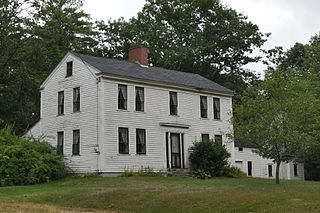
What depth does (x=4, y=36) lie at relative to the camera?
38.8 meters

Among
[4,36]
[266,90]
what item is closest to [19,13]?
[4,36]

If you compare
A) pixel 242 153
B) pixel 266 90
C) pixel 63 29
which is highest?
pixel 63 29

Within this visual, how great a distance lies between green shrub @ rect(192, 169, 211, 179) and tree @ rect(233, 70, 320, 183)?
693 cm

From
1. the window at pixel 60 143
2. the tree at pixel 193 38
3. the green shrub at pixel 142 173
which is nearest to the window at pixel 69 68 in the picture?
the window at pixel 60 143

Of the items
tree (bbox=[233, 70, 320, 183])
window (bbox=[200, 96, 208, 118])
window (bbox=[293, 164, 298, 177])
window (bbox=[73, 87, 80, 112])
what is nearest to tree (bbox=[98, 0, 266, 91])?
window (bbox=[293, 164, 298, 177])

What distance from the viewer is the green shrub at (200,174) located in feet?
109

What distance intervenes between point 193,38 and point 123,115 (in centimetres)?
2402

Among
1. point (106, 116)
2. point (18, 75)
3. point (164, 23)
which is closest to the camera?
point (106, 116)

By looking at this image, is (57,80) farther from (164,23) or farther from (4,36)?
(164,23)

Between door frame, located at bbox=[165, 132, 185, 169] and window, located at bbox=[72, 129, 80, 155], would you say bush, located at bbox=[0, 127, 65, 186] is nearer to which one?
window, located at bbox=[72, 129, 80, 155]

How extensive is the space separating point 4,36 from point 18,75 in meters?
4.43

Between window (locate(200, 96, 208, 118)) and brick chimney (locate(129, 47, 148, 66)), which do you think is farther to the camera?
brick chimney (locate(129, 47, 148, 66))

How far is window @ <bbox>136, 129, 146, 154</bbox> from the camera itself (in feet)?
108

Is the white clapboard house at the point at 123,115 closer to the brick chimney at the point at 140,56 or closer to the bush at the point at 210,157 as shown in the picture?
the brick chimney at the point at 140,56
